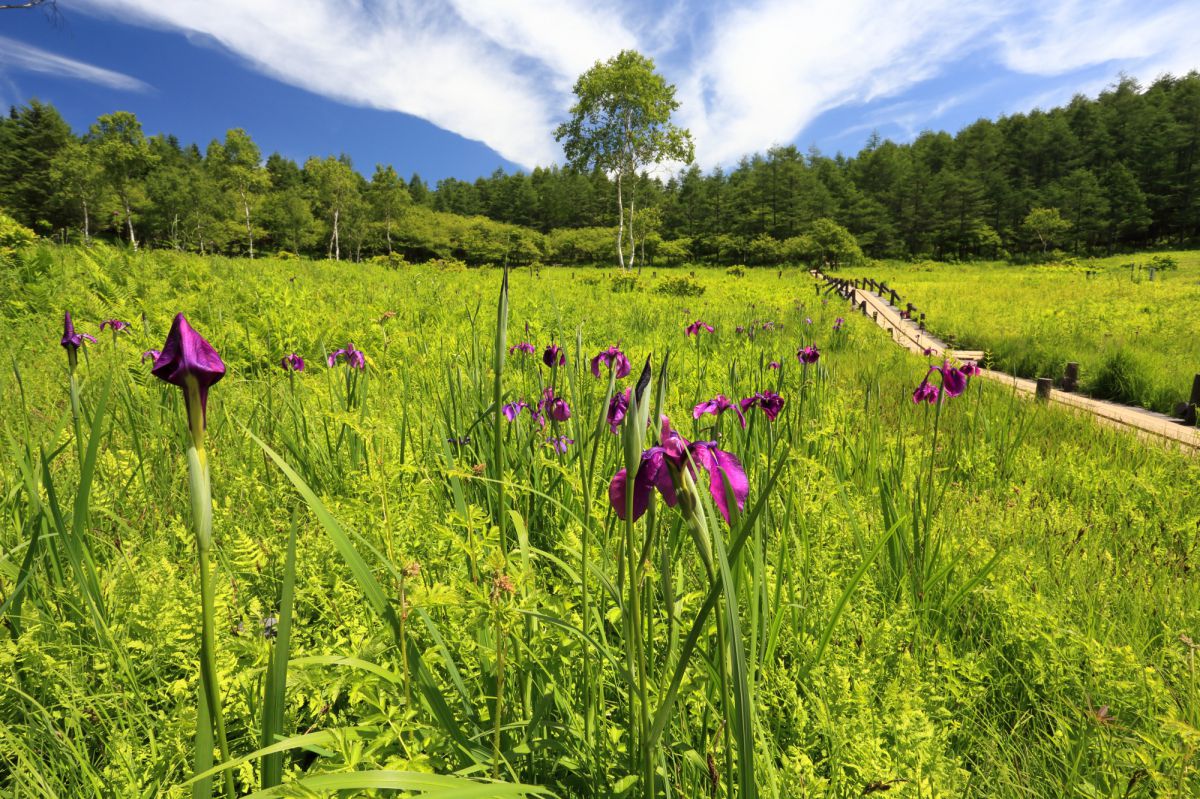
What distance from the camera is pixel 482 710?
39.8 inches

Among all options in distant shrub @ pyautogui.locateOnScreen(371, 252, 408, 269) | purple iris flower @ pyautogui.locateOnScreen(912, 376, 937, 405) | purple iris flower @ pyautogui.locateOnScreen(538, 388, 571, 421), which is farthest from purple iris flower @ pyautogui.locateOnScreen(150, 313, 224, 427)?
distant shrub @ pyautogui.locateOnScreen(371, 252, 408, 269)

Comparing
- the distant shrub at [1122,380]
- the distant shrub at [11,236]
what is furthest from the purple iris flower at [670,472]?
the distant shrub at [11,236]

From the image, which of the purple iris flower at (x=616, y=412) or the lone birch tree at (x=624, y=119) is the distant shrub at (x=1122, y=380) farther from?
the lone birch tree at (x=624, y=119)

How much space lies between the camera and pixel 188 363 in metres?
0.59

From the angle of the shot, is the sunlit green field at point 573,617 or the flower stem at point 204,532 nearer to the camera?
the flower stem at point 204,532

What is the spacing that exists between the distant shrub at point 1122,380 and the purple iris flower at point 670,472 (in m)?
8.63

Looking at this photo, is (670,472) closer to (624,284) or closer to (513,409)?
(513,409)

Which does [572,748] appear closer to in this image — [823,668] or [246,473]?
[823,668]

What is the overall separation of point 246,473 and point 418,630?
1.44m

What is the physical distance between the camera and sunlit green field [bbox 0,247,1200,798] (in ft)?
2.82

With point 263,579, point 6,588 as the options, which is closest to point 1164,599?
point 263,579

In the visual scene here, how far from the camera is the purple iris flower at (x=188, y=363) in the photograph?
0.57 meters

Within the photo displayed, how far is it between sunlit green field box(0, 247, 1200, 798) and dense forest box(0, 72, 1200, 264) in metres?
36.1

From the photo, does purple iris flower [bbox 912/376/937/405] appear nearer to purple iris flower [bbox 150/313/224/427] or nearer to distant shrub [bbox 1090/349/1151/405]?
purple iris flower [bbox 150/313/224/427]
